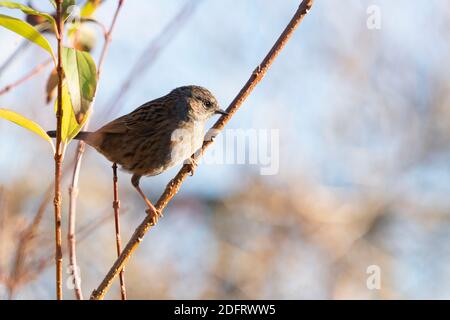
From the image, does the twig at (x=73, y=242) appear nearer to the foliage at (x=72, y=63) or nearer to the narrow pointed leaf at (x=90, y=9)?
the foliage at (x=72, y=63)

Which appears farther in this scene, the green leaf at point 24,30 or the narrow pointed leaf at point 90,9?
the narrow pointed leaf at point 90,9

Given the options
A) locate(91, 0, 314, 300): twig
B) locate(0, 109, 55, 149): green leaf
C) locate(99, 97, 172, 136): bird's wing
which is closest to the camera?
locate(0, 109, 55, 149): green leaf

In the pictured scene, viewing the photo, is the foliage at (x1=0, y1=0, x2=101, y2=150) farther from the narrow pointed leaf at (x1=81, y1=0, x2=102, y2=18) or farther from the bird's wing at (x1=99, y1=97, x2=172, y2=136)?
the bird's wing at (x1=99, y1=97, x2=172, y2=136)

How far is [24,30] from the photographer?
2.72 m

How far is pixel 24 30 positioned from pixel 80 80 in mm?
333

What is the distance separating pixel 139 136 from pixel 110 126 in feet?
0.84

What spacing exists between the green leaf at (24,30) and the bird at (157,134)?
2.66 m

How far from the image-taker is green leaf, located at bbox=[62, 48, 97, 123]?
262 centimetres

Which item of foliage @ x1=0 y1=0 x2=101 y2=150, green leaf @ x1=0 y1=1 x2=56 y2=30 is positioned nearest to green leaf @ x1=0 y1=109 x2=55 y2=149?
foliage @ x1=0 y1=0 x2=101 y2=150

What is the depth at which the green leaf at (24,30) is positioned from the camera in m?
2.70

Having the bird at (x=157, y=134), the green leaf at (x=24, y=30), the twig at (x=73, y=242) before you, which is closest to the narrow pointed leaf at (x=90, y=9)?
the twig at (x=73, y=242)

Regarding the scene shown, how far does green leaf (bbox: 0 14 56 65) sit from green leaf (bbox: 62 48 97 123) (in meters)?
0.10
